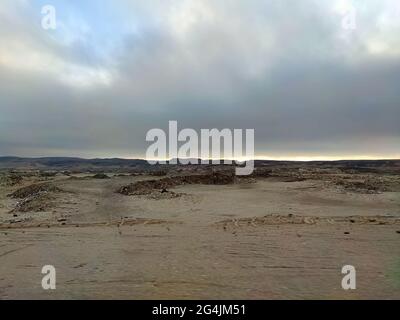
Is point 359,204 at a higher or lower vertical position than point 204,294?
higher

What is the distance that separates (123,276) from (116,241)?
3844 millimetres

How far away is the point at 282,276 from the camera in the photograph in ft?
26.3

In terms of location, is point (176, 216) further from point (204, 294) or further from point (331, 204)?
point (204, 294)

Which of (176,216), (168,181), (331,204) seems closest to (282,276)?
(176,216)

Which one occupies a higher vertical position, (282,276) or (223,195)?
(223,195)

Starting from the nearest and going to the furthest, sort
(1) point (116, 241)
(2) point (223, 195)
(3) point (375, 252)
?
(3) point (375, 252), (1) point (116, 241), (2) point (223, 195)

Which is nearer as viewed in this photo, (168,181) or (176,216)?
(176,216)

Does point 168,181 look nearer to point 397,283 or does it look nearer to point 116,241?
point 116,241
